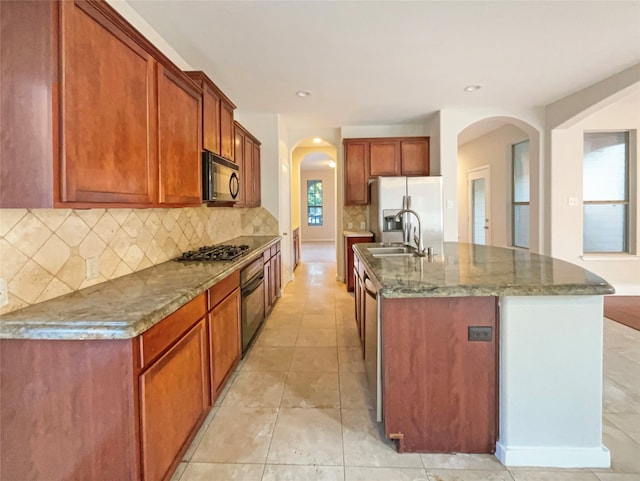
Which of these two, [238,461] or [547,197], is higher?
[547,197]

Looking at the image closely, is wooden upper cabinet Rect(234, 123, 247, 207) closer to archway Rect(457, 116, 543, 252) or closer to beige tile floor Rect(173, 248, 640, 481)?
beige tile floor Rect(173, 248, 640, 481)

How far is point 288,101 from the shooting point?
14.1 feet

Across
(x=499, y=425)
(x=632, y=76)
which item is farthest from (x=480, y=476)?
(x=632, y=76)

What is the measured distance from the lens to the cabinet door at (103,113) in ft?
4.04

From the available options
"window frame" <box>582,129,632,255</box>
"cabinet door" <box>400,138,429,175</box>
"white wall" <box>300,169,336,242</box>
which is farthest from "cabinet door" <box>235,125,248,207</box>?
"white wall" <box>300,169,336,242</box>

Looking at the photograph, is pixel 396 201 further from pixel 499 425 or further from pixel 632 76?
pixel 499 425

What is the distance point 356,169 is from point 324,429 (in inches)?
163

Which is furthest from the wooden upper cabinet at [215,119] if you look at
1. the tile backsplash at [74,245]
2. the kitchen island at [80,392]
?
the kitchen island at [80,392]

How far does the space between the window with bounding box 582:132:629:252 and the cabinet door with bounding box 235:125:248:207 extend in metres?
4.81

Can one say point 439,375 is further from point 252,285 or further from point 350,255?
point 350,255

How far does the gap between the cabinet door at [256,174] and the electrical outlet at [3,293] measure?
129 inches

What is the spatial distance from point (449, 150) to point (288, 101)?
2341 mm

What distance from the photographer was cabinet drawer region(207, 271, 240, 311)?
1.99m

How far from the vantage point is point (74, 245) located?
1.65 m
